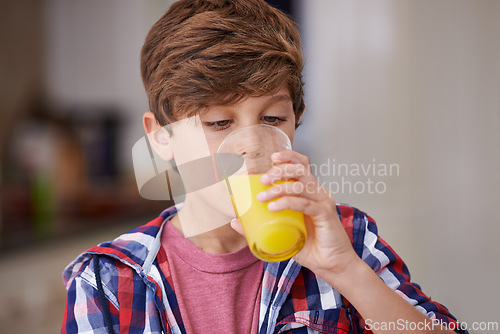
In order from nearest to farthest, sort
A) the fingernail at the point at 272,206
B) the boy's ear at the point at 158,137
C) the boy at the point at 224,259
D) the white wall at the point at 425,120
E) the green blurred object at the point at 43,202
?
the fingernail at the point at 272,206
the boy at the point at 224,259
the boy's ear at the point at 158,137
the white wall at the point at 425,120
the green blurred object at the point at 43,202

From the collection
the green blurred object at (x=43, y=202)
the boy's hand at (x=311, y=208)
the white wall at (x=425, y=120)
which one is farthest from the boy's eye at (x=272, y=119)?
the green blurred object at (x=43, y=202)

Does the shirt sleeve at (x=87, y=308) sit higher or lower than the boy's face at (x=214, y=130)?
lower

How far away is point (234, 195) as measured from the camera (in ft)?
1.95

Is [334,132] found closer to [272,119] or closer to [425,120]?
[425,120]

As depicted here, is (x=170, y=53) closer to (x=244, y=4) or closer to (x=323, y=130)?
(x=244, y=4)

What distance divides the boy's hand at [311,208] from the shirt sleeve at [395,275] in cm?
13

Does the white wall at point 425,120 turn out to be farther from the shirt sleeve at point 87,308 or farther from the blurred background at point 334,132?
the shirt sleeve at point 87,308

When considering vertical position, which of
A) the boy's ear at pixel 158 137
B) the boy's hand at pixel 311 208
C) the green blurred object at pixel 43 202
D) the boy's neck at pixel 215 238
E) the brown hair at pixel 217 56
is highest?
the brown hair at pixel 217 56

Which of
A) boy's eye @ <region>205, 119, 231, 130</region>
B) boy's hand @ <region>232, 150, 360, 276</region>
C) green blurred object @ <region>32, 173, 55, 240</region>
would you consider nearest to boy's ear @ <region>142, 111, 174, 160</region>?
boy's eye @ <region>205, 119, 231, 130</region>

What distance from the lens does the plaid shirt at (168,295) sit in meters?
0.68

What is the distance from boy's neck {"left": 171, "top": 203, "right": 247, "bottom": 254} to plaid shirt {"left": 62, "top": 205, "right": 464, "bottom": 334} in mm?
74

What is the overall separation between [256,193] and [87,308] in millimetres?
314

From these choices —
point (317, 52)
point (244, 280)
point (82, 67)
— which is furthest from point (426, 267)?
point (82, 67)

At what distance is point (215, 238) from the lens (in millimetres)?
812
